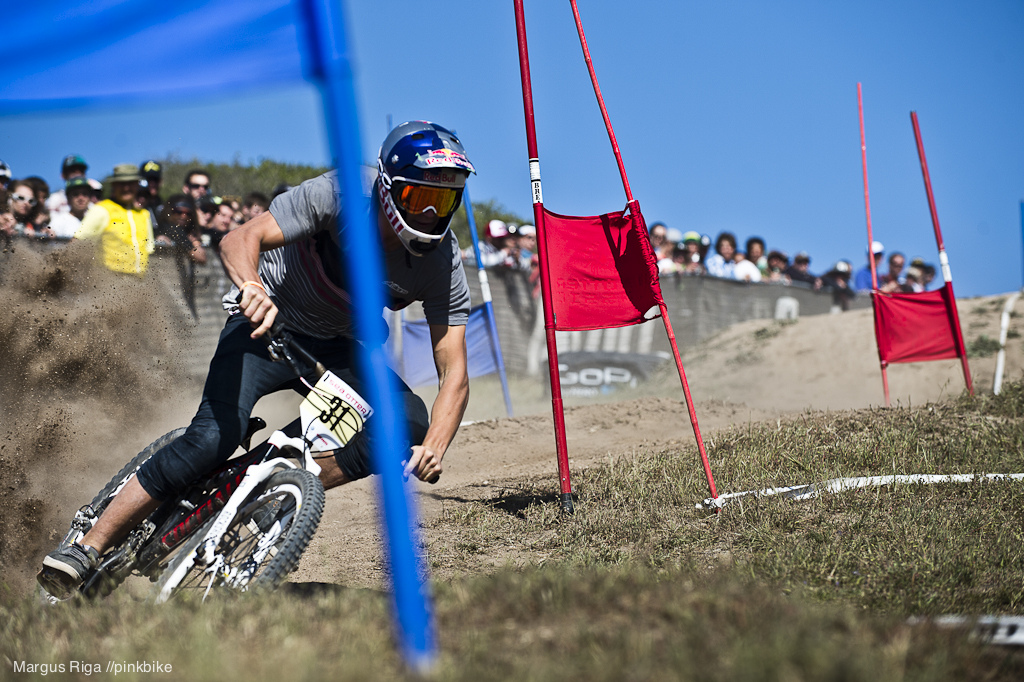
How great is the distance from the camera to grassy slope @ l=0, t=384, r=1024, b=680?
2117 mm

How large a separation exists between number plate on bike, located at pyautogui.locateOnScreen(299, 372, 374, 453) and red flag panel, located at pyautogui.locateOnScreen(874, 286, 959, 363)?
833 centimetres

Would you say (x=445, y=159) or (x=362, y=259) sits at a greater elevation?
(x=445, y=159)

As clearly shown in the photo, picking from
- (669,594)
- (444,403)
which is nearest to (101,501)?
(444,403)

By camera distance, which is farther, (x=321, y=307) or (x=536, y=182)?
(x=536, y=182)

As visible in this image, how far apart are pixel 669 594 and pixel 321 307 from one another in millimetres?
2270

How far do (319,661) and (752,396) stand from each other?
13.2 metres

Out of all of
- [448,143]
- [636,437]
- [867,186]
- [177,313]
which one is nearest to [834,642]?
[448,143]

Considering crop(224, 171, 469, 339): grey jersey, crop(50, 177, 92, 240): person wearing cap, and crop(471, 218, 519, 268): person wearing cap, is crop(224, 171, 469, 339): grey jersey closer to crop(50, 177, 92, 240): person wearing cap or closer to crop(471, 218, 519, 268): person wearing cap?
crop(50, 177, 92, 240): person wearing cap

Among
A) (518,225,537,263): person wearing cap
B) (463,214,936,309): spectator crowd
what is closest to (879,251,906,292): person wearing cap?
(463,214,936,309): spectator crowd

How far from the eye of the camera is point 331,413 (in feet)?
11.4

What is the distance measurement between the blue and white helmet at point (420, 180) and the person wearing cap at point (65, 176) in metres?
5.10

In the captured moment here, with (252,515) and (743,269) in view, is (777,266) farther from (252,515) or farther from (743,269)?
(252,515)

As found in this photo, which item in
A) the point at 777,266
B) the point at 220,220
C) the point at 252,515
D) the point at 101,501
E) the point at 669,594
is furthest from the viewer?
the point at 777,266

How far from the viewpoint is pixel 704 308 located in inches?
651
